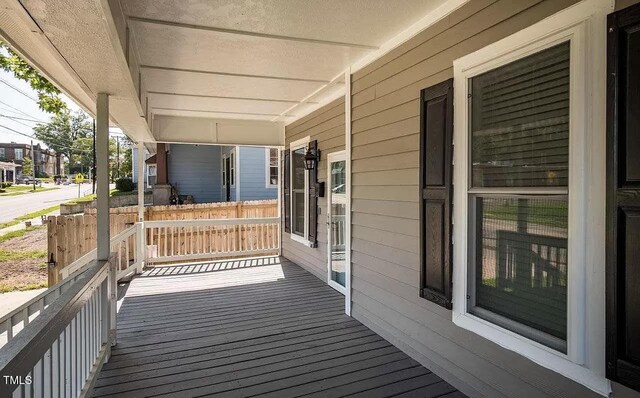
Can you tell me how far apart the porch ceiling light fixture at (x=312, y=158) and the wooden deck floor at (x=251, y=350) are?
181 centimetres

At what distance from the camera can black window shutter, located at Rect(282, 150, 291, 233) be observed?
6844 millimetres

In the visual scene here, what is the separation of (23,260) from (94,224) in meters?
4.72

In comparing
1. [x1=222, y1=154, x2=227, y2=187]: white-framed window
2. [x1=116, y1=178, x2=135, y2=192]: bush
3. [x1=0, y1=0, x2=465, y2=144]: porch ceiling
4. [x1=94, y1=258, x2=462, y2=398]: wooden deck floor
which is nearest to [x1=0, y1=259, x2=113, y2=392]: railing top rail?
[x1=94, y1=258, x2=462, y2=398]: wooden deck floor

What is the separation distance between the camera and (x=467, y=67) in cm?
240

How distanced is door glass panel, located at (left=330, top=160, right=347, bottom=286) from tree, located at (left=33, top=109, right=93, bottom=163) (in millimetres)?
38575

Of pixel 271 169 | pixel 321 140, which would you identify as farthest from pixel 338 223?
pixel 271 169

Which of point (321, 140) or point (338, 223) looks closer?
point (338, 223)

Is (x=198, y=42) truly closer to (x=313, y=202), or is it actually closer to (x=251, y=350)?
(x=251, y=350)

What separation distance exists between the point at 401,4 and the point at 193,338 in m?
3.42

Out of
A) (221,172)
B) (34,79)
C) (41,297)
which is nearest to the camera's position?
(41,297)

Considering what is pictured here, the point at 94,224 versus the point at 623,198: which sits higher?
the point at 623,198

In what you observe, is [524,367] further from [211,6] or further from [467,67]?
[211,6]

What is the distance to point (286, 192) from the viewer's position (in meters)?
7.02

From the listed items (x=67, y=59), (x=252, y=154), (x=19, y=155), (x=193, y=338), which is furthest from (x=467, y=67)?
(x=19, y=155)
